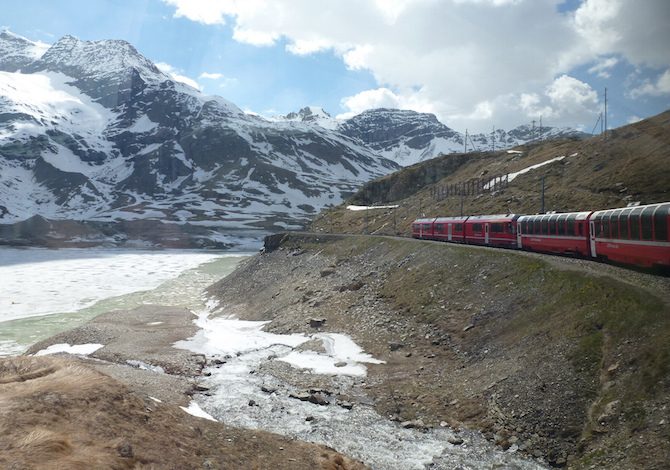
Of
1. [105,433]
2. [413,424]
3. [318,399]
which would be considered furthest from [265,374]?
[105,433]

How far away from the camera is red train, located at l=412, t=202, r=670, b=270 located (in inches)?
920

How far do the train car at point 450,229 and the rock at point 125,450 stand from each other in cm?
4331

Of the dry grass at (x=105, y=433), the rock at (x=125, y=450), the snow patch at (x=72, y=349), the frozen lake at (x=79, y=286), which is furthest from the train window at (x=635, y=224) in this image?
the frozen lake at (x=79, y=286)

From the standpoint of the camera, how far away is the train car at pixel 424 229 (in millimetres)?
58844

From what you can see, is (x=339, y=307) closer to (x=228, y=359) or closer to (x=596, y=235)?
(x=228, y=359)

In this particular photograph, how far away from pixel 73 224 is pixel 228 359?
622ft

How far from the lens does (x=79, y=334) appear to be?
3625 cm

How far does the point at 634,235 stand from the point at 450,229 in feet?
92.0

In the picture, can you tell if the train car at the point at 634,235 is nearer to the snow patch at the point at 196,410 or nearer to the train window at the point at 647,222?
the train window at the point at 647,222

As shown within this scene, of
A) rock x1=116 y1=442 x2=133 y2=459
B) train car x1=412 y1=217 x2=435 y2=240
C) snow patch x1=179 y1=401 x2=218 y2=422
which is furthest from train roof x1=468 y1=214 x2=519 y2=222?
rock x1=116 y1=442 x2=133 y2=459

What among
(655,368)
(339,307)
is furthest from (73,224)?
(655,368)

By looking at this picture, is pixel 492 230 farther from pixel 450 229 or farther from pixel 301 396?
pixel 301 396

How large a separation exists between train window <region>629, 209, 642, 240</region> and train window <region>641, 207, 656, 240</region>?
1.43 feet

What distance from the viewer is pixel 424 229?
60750 millimetres
